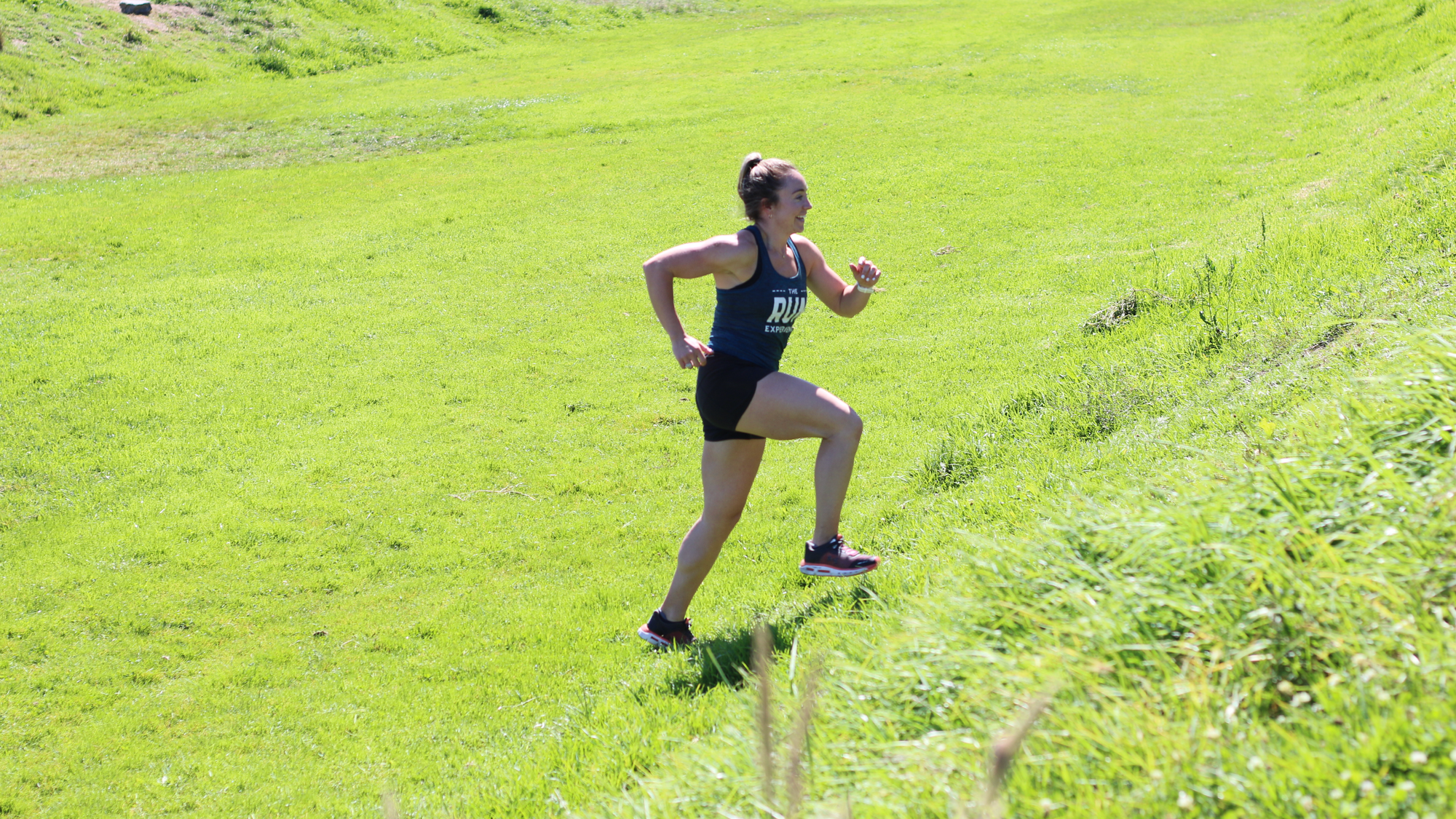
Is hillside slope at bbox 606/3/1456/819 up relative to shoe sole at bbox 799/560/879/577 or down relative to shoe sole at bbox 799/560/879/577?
up

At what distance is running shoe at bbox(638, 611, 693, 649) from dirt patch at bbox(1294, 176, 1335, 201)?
37.9 ft

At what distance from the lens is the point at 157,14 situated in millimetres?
33719

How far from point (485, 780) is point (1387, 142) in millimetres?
14549

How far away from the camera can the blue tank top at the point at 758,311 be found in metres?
5.63

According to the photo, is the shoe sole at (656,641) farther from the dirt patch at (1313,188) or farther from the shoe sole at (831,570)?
the dirt patch at (1313,188)

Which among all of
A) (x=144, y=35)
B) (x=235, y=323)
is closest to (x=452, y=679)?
(x=235, y=323)

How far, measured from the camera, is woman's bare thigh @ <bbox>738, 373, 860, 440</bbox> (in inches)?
214

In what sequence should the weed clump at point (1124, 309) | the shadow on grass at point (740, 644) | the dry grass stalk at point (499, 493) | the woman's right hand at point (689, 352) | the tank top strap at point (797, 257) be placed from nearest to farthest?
1. the shadow on grass at point (740, 644)
2. the woman's right hand at point (689, 352)
3. the tank top strap at point (797, 257)
4. the dry grass stalk at point (499, 493)
5. the weed clump at point (1124, 309)

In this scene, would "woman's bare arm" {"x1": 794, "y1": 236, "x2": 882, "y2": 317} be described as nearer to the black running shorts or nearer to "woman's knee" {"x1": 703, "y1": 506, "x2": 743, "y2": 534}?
the black running shorts

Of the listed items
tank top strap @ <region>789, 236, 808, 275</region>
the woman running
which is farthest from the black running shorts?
tank top strap @ <region>789, 236, 808, 275</region>

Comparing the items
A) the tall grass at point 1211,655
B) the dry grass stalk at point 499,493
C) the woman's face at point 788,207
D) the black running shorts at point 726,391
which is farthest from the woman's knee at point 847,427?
the dry grass stalk at point 499,493

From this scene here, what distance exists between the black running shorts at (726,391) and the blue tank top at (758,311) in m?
0.07

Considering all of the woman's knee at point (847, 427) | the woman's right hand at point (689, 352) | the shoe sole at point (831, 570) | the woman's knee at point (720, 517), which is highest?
the woman's right hand at point (689, 352)

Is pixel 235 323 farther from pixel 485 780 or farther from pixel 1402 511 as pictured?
pixel 1402 511
